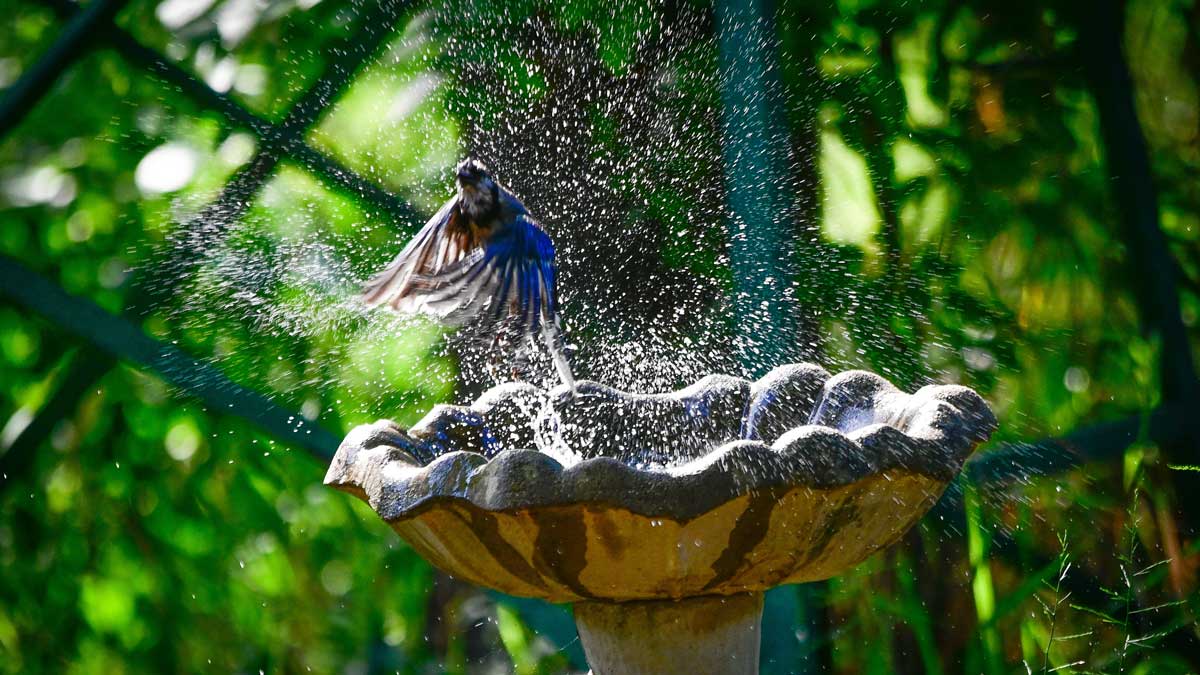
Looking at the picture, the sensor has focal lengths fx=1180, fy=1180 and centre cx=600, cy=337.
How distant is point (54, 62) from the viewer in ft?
11.2

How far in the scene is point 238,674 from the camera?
11.4 ft

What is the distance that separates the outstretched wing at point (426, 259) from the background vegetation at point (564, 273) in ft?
4.69

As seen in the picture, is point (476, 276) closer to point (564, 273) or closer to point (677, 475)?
point (677, 475)

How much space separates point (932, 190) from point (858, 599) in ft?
3.86

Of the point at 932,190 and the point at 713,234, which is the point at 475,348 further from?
the point at 932,190

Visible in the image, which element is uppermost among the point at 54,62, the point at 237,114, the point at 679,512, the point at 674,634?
the point at 54,62

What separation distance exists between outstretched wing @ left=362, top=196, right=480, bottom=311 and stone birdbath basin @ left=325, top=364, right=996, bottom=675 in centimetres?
25

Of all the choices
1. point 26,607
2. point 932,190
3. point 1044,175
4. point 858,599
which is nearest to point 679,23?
point 932,190

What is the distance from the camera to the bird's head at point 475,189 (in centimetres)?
198

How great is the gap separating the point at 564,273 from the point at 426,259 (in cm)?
164

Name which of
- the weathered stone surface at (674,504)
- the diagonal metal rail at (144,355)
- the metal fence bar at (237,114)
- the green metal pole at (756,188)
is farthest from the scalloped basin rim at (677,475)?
the metal fence bar at (237,114)

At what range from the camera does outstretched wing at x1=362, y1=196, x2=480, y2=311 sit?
2.03 metres

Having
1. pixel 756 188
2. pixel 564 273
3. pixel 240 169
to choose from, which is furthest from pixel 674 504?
pixel 240 169

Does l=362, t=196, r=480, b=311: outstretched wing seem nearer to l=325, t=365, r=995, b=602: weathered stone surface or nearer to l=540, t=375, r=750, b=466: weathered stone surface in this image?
l=325, t=365, r=995, b=602: weathered stone surface
